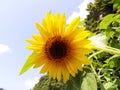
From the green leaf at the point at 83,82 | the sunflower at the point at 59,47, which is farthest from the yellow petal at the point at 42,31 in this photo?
the green leaf at the point at 83,82

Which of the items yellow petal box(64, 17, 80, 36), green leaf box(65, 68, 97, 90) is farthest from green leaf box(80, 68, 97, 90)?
yellow petal box(64, 17, 80, 36)

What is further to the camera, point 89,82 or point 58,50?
point 58,50

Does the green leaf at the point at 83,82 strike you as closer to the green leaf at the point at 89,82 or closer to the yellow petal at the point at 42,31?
the green leaf at the point at 89,82

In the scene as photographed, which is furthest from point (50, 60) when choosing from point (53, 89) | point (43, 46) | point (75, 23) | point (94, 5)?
Answer: point (53, 89)

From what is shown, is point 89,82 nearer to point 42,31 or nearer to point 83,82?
point 83,82

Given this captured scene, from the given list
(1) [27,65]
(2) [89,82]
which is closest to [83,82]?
(2) [89,82]

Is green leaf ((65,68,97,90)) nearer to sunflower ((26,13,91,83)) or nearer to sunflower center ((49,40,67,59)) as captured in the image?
sunflower ((26,13,91,83))

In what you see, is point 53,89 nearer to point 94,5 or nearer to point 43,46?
point 94,5
